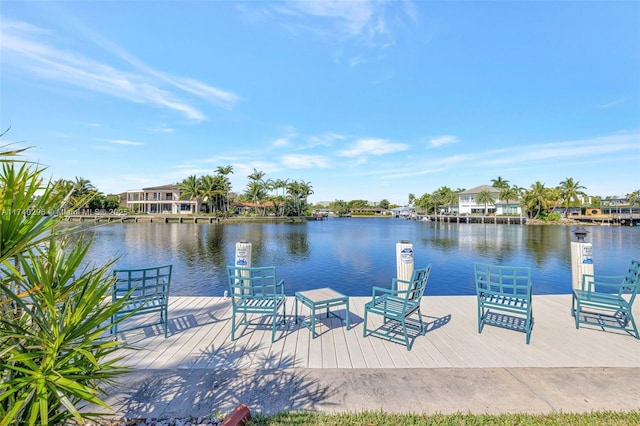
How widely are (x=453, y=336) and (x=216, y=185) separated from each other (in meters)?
64.4

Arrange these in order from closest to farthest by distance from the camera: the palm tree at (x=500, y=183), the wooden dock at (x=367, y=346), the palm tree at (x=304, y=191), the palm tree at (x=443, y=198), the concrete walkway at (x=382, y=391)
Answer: the concrete walkway at (x=382, y=391) < the wooden dock at (x=367, y=346) < the palm tree at (x=304, y=191) < the palm tree at (x=500, y=183) < the palm tree at (x=443, y=198)

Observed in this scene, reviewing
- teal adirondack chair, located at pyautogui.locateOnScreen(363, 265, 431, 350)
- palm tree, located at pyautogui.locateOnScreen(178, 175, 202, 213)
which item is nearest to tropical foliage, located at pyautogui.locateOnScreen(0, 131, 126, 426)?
teal adirondack chair, located at pyautogui.locateOnScreen(363, 265, 431, 350)

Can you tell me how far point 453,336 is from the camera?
440cm

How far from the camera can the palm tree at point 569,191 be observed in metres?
61.7

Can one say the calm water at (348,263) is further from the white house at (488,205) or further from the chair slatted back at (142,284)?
the white house at (488,205)

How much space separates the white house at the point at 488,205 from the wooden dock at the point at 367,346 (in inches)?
3043

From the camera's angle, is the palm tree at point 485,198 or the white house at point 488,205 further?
the palm tree at point 485,198

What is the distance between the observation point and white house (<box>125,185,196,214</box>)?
213 feet

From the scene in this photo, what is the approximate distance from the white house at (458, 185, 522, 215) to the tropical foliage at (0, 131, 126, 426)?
271ft

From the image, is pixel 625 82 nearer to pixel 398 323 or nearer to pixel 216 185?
pixel 398 323

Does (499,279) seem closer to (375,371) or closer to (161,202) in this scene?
(375,371)

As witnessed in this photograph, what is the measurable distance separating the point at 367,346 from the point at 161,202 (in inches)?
2864

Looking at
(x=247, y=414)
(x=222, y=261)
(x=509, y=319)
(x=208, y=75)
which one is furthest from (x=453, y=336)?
(x=208, y=75)

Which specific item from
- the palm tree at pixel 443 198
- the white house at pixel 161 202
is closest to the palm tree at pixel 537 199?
the palm tree at pixel 443 198
